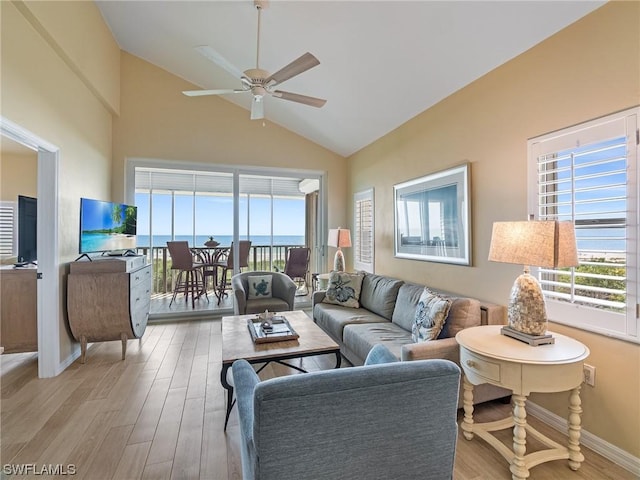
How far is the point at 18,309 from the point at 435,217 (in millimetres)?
4656

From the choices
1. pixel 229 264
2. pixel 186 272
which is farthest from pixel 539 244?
pixel 186 272

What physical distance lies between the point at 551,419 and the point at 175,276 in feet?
17.8

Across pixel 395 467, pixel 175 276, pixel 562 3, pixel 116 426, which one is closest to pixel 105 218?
pixel 175 276

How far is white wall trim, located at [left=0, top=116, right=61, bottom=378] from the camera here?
2.86m

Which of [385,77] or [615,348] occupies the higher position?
[385,77]

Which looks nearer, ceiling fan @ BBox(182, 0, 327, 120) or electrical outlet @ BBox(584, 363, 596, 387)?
electrical outlet @ BBox(584, 363, 596, 387)

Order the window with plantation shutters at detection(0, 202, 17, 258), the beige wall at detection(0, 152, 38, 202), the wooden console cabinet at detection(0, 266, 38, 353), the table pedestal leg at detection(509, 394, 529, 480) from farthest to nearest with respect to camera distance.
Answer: the beige wall at detection(0, 152, 38, 202) → the window with plantation shutters at detection(0, 202, 17, 258) → the wooden console cabinet at detection(0, 266, 38, 353) → the table pedestal leg at detection(509, 394, 529, 480)

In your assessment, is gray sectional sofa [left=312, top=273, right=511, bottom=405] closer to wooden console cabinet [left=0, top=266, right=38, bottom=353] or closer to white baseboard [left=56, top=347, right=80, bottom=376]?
white baseboard [left=56, top=347, right=80, bottom=376]

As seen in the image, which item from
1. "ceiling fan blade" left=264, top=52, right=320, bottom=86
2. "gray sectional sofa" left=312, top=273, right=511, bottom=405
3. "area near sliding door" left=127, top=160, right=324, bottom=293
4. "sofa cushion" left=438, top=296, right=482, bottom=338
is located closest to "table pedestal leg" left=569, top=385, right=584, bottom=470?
"gray sectional sofa" left=312, top=273, right=511, bottom=405

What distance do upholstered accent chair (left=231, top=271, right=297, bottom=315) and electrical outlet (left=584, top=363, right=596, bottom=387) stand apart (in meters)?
2.92

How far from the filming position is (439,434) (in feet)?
3.92

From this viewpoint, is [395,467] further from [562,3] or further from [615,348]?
[562,3]

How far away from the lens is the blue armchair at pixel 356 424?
1.01 m

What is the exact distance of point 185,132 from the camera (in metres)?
4.69
